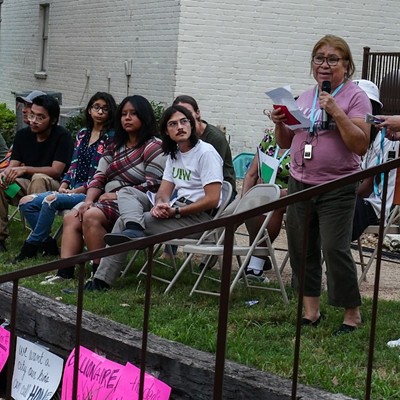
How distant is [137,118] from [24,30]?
14847mm

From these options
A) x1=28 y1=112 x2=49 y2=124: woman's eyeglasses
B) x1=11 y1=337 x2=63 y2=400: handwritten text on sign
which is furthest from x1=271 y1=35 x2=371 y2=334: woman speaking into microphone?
x1=28 y1=112 x2=49 y2=124: woman's eyeglasses

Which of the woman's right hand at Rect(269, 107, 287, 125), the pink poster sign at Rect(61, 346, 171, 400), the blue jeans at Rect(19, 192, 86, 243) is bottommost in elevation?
the pink poster sign at Rect(61, 346, 171, 400)

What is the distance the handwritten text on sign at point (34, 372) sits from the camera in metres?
5.25

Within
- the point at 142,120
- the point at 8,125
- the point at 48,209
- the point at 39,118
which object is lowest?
the point at 48,209

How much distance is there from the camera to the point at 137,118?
24.1 ft

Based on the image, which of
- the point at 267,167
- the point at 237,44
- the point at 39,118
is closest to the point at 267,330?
the point at 267,167

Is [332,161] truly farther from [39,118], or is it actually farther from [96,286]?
[39,118]

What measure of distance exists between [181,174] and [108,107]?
4.67ft

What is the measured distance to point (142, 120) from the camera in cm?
735

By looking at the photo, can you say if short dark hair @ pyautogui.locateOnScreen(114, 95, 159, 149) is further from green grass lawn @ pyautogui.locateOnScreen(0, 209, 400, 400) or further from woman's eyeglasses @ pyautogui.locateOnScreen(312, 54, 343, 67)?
woman's eyeglasses @ pyautogui.locateOnScreen(312, 54, 343, 67)

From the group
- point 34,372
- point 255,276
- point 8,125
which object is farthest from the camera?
point 8,125

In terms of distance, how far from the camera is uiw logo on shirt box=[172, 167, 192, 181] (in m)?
6.82

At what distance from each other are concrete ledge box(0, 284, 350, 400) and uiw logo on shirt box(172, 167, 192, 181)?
1356 mm

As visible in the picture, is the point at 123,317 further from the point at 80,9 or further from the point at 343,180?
the point at 80,9
